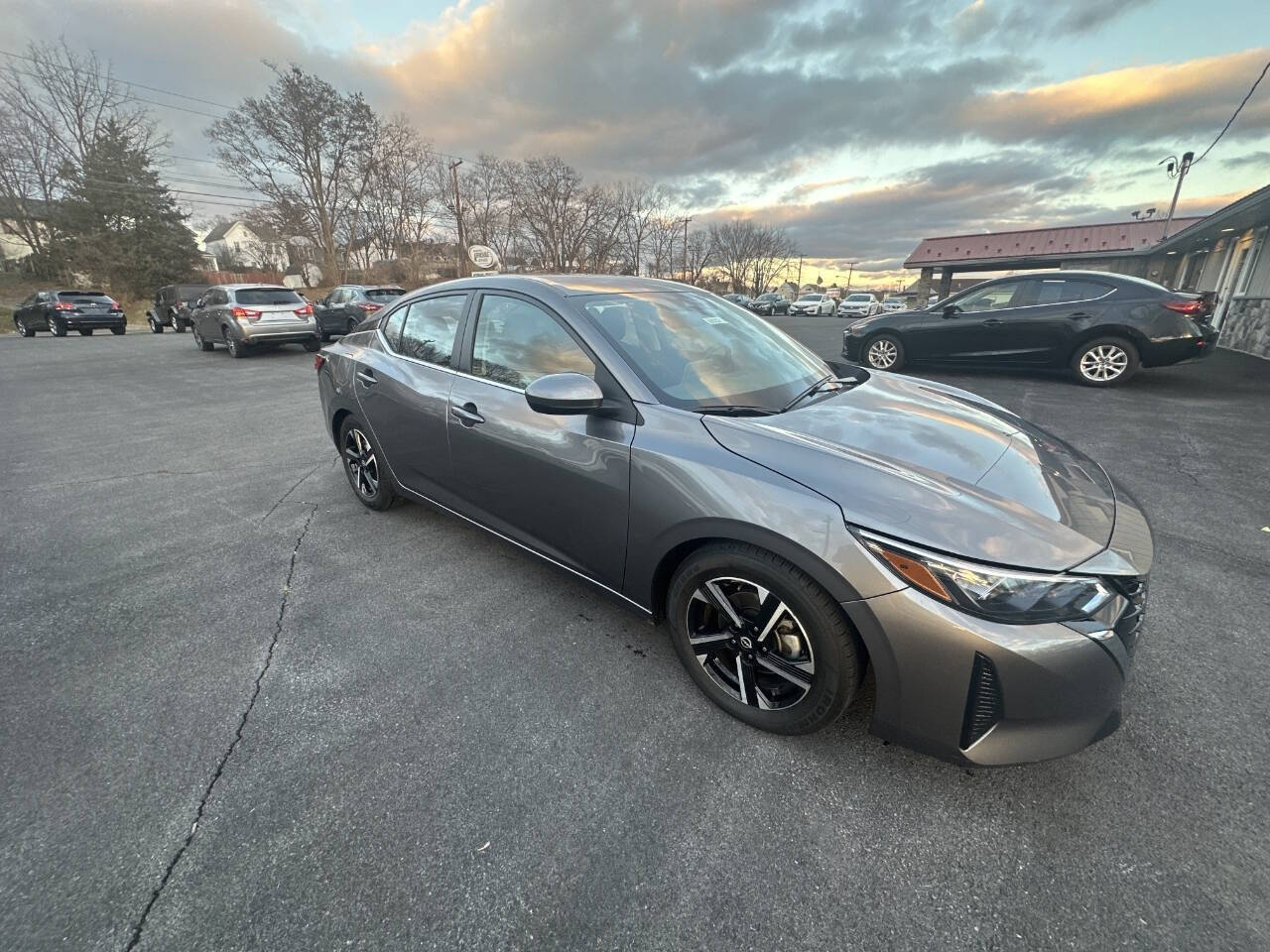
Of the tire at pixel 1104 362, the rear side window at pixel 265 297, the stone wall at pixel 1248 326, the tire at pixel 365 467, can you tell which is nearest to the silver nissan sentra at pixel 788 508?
the tire at pixel 365 467

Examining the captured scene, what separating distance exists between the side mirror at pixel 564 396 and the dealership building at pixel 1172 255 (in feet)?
43.0

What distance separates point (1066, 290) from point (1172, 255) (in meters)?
24.5

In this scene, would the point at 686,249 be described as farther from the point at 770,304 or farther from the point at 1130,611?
the point at 1130,611

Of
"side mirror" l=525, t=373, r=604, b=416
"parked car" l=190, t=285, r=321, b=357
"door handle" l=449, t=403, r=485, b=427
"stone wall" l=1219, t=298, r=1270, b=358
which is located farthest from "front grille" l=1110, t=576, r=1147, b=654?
"parked car" l=190, t=285, r=321, b=357

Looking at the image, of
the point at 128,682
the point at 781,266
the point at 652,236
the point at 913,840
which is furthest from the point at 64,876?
the point at 781,266

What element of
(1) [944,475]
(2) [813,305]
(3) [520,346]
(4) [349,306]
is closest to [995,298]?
(1) [944,475]

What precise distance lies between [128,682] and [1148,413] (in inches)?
346

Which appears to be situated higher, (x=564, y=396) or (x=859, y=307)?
(x=859, y=307)

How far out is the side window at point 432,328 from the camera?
9.50 feet

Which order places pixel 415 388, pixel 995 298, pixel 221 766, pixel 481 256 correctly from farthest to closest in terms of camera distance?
1. pixel 481 256
2. pixel 995 298
3. pixel 415 388
4. pixel 221 766

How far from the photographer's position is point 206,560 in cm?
313

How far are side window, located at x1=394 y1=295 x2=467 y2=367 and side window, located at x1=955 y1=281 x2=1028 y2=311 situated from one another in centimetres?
778

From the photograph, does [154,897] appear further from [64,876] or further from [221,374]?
[221,374]

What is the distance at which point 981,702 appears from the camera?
145 centimetres
